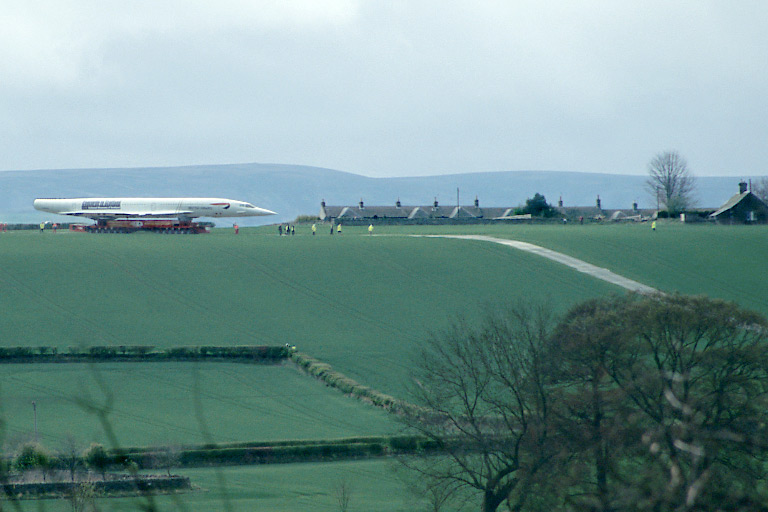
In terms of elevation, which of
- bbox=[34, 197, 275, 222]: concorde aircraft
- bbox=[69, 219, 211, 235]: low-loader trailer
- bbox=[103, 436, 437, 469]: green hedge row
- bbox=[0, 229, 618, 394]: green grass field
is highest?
bbox=[34, 197, 275, 222]: concorde aircraft

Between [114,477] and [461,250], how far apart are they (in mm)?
51273

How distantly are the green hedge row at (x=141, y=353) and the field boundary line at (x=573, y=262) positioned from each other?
25829 millimetres

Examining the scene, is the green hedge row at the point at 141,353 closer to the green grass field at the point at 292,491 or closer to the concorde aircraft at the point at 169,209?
the green grass field at the point at 292,491

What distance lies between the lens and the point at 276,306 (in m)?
57.9

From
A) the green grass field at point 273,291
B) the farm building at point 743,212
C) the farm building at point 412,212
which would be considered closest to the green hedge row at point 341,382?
the green grass field at point 273,291

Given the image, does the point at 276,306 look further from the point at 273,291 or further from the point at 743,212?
the point at 743,212

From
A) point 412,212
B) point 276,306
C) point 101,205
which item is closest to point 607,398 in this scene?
point 276,306

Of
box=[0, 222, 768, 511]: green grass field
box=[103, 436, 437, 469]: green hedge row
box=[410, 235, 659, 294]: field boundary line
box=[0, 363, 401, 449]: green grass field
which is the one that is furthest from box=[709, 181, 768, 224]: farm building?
box=[103, 436, 437, 469]: green hedge row

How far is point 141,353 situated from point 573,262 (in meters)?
38.3

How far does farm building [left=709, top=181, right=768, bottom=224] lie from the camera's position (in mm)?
99812

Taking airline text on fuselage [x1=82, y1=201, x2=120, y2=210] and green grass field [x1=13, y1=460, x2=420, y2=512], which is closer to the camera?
green grass field [x1=13, y1=460, x2=420, y2=512]

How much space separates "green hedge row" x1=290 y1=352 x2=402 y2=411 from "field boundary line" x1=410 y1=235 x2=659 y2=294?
937 inches

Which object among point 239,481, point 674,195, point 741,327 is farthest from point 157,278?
point 674,195

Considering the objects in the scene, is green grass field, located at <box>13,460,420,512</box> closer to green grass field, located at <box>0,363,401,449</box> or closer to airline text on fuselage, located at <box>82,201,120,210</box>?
green grass field, located at <box>0,363,401,449</box>
